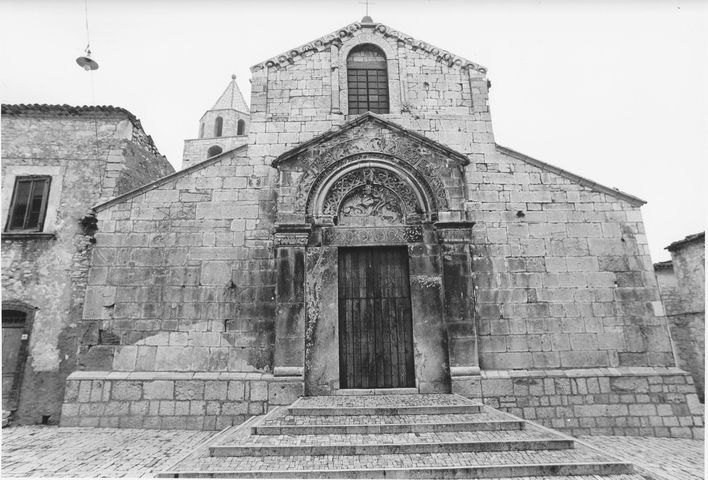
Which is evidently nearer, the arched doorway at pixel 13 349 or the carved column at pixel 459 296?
the carved column at pixel 459 296

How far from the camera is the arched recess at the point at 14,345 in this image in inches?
348

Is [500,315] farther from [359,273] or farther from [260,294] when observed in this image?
[260,294]

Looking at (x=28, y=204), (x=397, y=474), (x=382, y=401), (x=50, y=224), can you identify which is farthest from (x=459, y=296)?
(x=28, y=204)

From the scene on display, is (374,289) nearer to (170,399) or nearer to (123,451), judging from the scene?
(170,399)

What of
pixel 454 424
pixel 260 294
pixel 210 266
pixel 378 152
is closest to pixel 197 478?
pixel 454 424

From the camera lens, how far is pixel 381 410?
709cm

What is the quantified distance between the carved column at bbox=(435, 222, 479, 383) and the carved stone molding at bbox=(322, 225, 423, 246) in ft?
1.91

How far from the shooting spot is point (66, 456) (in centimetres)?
649

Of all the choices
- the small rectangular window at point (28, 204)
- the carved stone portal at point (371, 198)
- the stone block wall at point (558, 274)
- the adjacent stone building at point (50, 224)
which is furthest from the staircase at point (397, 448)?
the small rectangular window at point (28, 204)

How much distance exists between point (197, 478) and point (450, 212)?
22.3 feet

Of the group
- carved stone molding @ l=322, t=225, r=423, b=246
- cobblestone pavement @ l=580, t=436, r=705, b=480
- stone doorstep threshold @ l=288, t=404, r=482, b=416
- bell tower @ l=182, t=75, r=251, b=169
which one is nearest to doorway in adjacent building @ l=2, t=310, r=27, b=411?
stone doorstep threshold @ l=288, t=404, r=482, b=416

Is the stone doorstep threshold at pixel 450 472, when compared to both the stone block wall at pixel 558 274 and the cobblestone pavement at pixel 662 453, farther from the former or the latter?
the stone block wall at pixel 558 274

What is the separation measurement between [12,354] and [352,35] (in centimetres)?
1117

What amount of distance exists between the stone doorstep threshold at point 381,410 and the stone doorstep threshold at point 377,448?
53.1 inches
